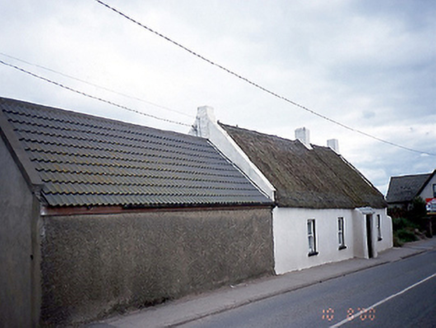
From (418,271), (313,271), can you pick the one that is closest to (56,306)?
(313,271)

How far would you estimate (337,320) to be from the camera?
881 centimetres

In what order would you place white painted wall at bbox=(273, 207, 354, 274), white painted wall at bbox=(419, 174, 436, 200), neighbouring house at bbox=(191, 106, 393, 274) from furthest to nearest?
white painted wall at bbox=(419, 174, 436, 200) → neighbouring house at bbox=(191, 106, 393, 274) → white painted wall at bbox=(273, 207, 354, 274)

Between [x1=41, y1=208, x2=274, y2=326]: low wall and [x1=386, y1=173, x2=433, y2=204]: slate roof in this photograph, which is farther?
[x1=386, y1=173, x2=433, y2=204]: slate roof

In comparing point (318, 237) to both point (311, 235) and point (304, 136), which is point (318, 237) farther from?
point (304, 136)

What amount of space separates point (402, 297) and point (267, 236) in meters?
5.66

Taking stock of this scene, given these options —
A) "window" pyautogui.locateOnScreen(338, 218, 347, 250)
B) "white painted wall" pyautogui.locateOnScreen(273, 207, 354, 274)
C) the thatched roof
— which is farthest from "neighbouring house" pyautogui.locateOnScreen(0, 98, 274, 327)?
the thatched roof

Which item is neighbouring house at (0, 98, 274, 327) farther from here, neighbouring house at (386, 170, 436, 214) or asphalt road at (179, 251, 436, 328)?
neighbouring house at (386, 170, 436, 214)

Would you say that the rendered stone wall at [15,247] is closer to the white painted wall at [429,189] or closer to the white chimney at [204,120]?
the white chimney at [204,120]

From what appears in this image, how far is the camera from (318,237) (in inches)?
747

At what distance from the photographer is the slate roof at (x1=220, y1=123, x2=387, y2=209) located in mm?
18016

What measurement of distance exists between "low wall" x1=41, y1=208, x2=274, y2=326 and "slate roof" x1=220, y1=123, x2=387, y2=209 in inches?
157

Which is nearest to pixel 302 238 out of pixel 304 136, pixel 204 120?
pixel 204 120

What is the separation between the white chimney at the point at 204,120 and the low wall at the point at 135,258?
5.55m

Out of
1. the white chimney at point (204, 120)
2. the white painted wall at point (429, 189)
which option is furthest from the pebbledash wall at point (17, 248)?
the white painted wall at point (429, 189)
